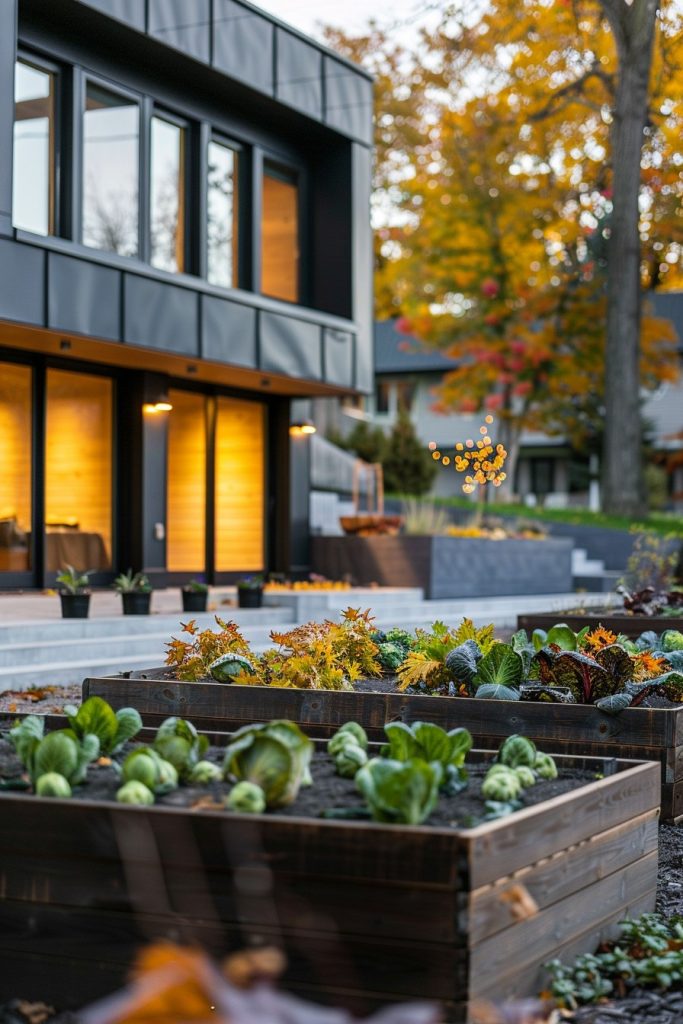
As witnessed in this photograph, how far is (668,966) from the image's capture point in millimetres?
3449

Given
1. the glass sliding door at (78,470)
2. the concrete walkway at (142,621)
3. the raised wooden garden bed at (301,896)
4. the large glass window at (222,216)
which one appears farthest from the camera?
the large glass window at (222,216)

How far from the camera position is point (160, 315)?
13.3 m

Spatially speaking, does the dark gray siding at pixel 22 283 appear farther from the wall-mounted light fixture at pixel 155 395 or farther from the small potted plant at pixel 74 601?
the wall-mounted light fixture at pixel 155 395

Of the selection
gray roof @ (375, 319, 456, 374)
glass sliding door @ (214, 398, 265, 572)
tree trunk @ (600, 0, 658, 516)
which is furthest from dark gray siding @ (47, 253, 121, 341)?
gray roof @ (375, 319, 456, 374)

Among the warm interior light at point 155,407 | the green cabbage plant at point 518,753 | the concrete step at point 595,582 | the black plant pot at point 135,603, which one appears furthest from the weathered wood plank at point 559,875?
the concrete step at point 595,582

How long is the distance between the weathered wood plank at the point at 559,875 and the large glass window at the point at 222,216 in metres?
12.2

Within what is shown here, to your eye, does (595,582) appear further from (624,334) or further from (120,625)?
(120,625)

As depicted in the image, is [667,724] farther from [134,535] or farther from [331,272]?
[331,272]

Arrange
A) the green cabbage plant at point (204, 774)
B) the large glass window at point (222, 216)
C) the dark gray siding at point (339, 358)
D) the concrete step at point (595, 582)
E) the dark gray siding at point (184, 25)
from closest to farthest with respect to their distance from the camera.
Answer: the green cabbage plant at point (204, 774) → the dark gray siding at point (184, 25) → the large glass window at point (222, 216) → the dark gray siding at point (339, 358) → the concrete step at point (595, 582)

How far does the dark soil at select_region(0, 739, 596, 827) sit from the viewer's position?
325 cm

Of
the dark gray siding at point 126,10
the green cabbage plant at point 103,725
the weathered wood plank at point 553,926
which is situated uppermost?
the dark gray siding at point 126,10

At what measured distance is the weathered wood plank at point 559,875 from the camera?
2.90 meters

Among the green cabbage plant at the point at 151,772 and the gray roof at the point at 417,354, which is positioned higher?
the gray roof at the point at 417,354

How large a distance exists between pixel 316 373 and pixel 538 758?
12.2m
